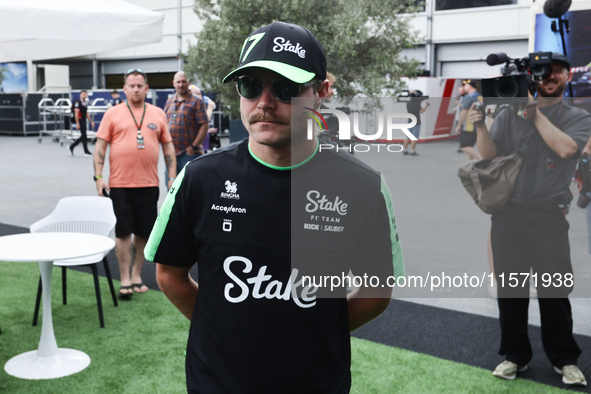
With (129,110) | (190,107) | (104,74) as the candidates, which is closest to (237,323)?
(129,110)

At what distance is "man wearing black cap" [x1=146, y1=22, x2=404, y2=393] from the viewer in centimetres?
150

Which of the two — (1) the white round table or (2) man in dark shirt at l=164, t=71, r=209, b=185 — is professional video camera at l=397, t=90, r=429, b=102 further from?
(2) man in dark shirt at l=164, t=71, r=209, b=185

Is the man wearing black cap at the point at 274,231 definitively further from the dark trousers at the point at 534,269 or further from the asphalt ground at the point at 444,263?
the dark trousers at the point at 534,269

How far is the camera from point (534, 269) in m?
3.44

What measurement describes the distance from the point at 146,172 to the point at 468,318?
2.91 meters

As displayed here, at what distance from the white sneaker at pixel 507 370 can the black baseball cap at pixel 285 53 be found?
108 inches

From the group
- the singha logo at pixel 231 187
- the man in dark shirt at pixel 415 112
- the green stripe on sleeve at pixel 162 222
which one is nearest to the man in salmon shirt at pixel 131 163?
the man in dark shirt at pixel 415 112

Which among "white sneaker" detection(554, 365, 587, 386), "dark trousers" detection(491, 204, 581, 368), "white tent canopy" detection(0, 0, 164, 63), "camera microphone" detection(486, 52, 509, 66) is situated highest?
"white tent canopy" detection(0, 0, 164, 63)

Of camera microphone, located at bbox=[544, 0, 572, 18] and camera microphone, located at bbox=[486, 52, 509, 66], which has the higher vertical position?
camera microphone, located at bbox=[544, 0, 572, 18]

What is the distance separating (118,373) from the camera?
11.9 feet

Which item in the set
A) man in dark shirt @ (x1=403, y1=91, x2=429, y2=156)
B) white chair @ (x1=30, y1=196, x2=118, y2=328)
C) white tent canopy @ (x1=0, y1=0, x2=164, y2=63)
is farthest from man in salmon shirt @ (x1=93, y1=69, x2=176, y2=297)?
man in dark shirt @ (x1=403, y1=91, x2=429, y2=156)

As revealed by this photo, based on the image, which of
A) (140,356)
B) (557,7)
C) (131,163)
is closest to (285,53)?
(140,356)

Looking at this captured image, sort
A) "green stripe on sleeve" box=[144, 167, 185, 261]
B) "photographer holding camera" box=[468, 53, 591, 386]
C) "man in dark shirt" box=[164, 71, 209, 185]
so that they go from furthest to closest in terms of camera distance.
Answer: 1. "man in dark shirt" box=[164, 71, 209, 185]
2. "photographer holding camera" box=[468, 53, 591, 386]
3. "green stripe on sleeve" box=[144, 167, 185, 261]

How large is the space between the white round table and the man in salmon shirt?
38.2 inches
